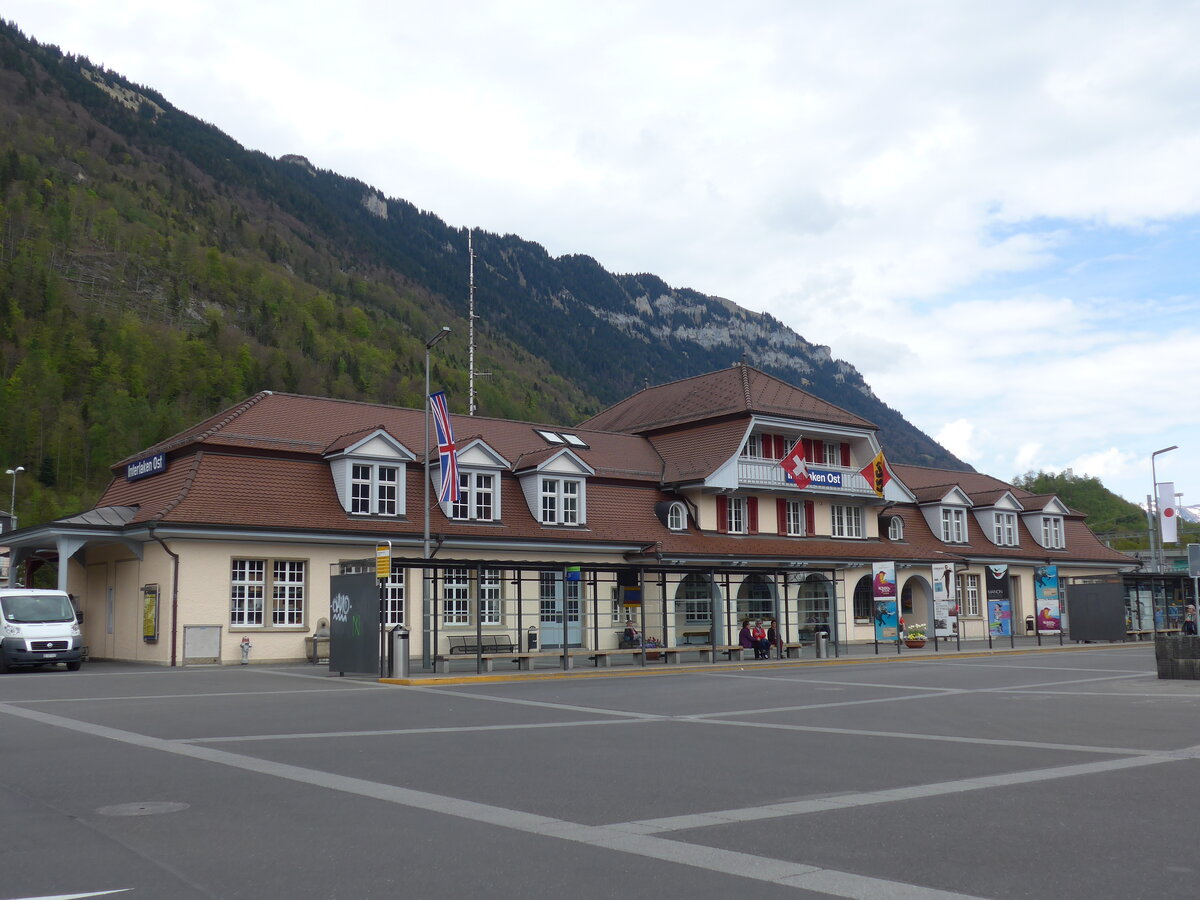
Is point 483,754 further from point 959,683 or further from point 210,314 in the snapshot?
point 210,314

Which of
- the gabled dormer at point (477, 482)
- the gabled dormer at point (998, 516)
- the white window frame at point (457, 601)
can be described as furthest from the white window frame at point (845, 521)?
the white window frame at point (457, 601)

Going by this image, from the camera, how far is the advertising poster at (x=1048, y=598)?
155 ft

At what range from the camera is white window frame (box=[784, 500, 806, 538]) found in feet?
153

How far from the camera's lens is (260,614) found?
3216 cm

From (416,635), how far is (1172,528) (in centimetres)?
2960

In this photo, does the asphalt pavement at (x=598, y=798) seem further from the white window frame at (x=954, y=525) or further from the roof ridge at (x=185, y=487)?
the white window frame at (x=954, y=525)

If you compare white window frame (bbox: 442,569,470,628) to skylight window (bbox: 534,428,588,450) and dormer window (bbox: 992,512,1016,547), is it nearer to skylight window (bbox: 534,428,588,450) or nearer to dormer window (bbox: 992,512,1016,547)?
skylight window (bbox: 534,428,588,450)

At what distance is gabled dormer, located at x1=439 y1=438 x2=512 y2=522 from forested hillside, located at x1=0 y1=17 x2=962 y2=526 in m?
38.2

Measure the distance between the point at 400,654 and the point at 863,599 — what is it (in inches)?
1109

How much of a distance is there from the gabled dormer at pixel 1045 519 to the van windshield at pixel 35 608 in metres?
46.7

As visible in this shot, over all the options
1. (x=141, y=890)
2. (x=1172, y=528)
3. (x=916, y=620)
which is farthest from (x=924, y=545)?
(x=141, y=890)

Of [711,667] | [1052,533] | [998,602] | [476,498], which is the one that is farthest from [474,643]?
[1052,533]

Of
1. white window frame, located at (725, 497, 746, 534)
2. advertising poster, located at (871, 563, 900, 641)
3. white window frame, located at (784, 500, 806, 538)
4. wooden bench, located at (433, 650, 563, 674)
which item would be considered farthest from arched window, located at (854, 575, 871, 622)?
wooden bench, located at (433, 650, 563, 674)

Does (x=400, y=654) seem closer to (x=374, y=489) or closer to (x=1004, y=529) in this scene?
(x=374, y=489)
